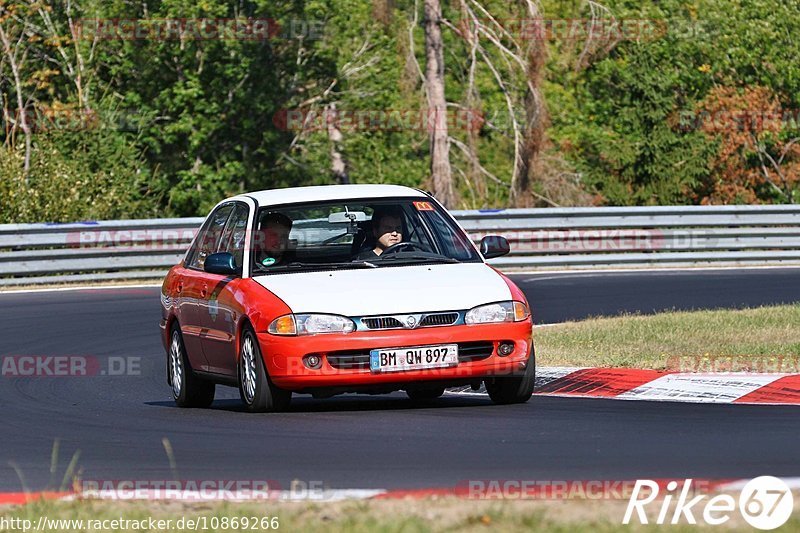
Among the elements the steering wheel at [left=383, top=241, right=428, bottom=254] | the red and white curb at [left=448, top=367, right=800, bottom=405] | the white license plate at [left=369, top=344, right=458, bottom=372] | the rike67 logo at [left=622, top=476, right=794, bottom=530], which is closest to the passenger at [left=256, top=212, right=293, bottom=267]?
the steering wheel at [left=383, top=241, right=428, bottom=254]

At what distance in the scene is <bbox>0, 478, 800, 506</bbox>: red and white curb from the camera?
7020 millimetres

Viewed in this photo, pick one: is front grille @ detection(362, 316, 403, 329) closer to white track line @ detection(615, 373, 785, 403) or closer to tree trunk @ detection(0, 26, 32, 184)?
white track line @ detection(615, 373, 785, 403)

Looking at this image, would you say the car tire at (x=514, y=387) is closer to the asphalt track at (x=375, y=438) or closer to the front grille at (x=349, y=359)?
the asphalt track at (x=375, y=438)

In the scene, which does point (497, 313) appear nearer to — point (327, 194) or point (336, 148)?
point (327, 194)

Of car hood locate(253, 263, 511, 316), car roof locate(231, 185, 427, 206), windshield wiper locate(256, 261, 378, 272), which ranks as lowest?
car hood locate(253, 263, 511, 316)

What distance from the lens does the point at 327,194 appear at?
11.9m

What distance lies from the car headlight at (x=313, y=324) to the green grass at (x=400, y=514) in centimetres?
326

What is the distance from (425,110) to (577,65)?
3.20m

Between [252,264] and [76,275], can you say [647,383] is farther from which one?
[76,275]

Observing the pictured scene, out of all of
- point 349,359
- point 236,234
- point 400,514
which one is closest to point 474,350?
point 349,359

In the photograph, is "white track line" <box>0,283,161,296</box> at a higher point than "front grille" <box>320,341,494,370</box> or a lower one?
lower

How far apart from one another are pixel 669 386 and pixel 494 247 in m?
1.53

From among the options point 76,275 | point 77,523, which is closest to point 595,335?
point 77,523

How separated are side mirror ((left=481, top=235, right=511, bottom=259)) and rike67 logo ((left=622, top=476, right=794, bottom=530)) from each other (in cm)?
464
